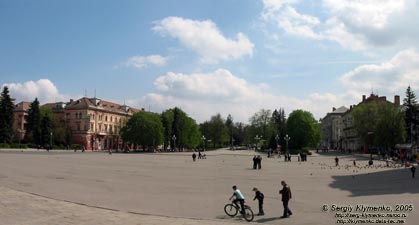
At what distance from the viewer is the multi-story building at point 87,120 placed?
381ft

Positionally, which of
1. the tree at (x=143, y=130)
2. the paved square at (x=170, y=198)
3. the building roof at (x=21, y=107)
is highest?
the building roof at (x=21, y=107)

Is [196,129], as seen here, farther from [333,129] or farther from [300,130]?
[333,129]

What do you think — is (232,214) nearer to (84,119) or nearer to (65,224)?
(65,224)

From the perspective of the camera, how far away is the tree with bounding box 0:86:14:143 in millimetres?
87250

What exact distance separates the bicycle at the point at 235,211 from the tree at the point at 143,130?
84.1 m

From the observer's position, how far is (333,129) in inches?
6609

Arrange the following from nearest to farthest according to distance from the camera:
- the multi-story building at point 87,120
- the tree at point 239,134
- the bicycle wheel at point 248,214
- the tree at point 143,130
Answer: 1. the bicycle wheel at point 248,214
2. the tree at point 143,130
3. the multi-story building at point 87,120
4. the tree at point 239,134

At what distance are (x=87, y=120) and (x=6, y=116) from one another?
29184mm

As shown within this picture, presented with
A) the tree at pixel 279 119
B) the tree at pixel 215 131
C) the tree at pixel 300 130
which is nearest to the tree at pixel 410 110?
the tree at pixel 300 130

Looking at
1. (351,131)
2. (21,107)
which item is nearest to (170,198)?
(21,107)

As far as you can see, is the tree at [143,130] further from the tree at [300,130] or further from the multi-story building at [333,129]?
the multi-story building at [333,129]

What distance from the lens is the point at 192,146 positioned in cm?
12225

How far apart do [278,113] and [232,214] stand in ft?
446

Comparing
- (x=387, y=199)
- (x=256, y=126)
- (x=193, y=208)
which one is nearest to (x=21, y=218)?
(x=193, y=208)
